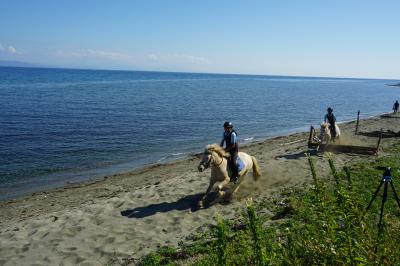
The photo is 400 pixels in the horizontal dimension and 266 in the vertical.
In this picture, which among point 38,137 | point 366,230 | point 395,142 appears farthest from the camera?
point 38,137

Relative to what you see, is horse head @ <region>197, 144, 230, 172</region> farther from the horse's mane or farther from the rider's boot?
the rider's boot

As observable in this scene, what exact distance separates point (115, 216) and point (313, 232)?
754cm

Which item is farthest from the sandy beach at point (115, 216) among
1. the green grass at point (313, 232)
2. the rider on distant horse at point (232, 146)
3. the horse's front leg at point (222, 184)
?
the green grass at point (313, 232)

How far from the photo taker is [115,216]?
38.6ft

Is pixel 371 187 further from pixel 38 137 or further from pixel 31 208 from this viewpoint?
pixel 38 137

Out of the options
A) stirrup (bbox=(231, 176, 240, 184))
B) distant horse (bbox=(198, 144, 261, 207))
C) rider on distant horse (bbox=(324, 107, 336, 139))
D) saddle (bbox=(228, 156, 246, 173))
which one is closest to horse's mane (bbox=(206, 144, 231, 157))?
distant horse (bbox=(198, 144, 261, 207))

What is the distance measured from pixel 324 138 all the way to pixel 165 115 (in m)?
30.1

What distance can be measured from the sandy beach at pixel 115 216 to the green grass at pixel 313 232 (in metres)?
0.92

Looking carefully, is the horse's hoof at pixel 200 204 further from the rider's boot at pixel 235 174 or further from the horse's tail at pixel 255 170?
the horse's tail at pixel 255 170

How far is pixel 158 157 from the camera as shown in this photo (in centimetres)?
Result: 2662

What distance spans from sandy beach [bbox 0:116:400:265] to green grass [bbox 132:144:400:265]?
925mm

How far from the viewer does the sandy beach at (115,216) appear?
9.37m

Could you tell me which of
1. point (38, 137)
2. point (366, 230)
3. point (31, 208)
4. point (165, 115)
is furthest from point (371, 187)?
point (165, 115)

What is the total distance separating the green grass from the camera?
12.8ft
